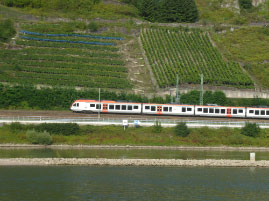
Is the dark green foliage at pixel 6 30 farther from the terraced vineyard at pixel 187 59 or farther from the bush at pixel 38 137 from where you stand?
the bush at pixel 38 137

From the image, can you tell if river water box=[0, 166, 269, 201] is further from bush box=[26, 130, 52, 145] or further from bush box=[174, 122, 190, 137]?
bush box=[174, 122, 190, 137]

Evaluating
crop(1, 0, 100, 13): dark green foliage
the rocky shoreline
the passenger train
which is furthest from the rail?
crop(1, 0, 100, 13): dark green foliage

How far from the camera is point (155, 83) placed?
102938 mm

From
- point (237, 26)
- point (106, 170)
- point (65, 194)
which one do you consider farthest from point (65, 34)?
point (65, 194)

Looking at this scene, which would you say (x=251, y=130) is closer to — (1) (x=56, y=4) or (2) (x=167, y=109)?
(2) (x=167, y=109)

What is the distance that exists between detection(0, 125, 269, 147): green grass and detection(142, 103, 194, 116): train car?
10293 millimetres

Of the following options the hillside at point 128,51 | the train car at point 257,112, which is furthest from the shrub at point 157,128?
the hillside at point 128,51

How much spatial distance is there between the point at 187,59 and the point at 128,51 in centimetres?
1257

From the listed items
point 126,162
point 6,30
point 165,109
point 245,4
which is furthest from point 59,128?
point 245,4

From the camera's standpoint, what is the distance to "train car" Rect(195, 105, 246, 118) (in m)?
83.7

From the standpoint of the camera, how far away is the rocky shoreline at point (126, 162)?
53.2m

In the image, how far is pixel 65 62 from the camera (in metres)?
106

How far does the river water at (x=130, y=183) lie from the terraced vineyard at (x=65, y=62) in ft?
154

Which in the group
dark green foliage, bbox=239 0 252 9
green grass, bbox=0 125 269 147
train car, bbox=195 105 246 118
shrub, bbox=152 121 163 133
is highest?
dark green foliage, bbox=239 0 252 9
